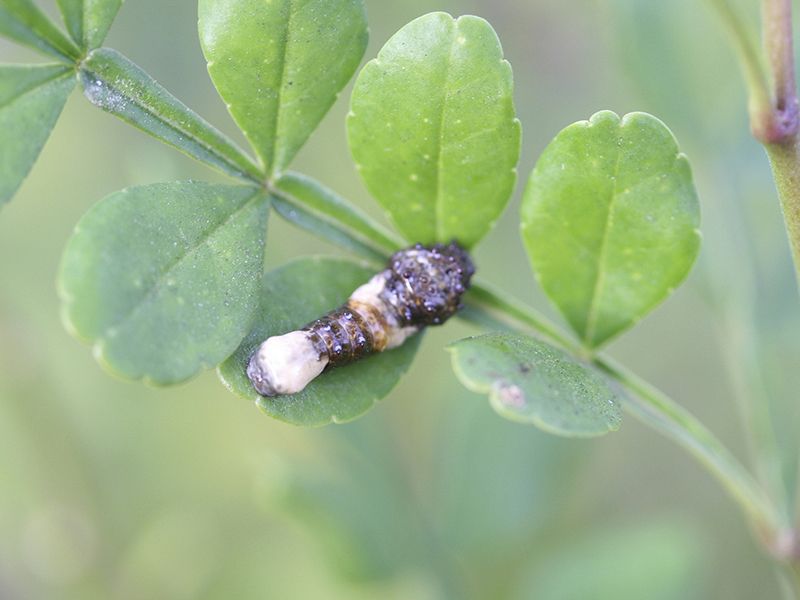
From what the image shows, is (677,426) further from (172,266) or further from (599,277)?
(172,266)

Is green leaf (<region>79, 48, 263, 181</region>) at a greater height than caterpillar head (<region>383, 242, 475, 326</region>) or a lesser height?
greater

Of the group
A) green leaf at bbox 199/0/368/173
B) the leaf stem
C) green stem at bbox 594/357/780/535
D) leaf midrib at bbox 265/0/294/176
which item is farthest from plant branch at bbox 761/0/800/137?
leaf midrib at bbox 265/0/294/176

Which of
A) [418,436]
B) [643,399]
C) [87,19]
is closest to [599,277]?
[643,399]

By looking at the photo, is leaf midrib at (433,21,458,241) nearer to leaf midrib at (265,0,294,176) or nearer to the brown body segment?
the brown body segment

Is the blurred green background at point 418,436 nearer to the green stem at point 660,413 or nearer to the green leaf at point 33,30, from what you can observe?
the green stem at point 660,413

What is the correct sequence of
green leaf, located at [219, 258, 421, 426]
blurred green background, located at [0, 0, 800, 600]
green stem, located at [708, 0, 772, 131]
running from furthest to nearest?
blurred green background, located at [0, 0, 800, 600], green leaf, located at [219, 258, 421, 426], green stem, located at [708, 0, 772, 131]

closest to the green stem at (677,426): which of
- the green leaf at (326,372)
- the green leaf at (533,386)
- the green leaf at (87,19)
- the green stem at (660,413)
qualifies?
the green stem at (660,413)
